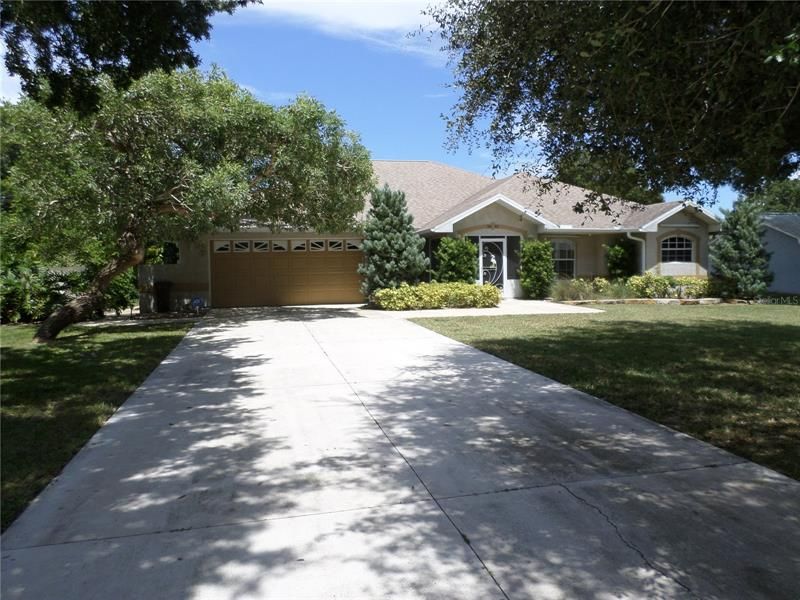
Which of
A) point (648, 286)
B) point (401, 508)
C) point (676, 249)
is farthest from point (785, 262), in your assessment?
point (401, 508)

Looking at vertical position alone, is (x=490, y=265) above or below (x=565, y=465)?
above

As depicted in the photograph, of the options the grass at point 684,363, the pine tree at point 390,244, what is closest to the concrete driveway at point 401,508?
the grass at point 684,363

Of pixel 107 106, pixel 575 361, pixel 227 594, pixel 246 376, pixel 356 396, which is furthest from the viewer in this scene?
pixel 107 106

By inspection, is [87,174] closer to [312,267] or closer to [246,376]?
[246,376]

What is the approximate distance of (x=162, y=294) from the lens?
19.9 meters

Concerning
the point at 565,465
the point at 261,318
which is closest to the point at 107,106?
the point at 261,318

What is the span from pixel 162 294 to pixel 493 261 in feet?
38.6

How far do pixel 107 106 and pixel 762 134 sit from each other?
40.3ft

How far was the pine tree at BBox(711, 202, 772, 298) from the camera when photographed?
78.3 feet

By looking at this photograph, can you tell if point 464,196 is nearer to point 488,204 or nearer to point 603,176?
point 488,204

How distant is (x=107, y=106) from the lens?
42.4ft

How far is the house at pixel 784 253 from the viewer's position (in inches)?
1200

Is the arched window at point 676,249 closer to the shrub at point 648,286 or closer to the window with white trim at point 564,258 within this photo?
the shrub at point 648,286

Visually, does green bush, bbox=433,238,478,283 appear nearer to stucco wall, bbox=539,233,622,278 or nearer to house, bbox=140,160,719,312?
house, bbox=140,160,719,312
